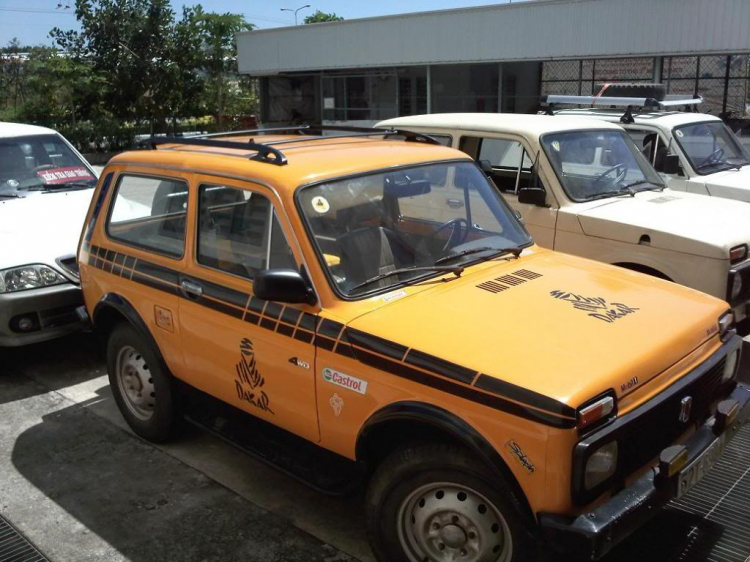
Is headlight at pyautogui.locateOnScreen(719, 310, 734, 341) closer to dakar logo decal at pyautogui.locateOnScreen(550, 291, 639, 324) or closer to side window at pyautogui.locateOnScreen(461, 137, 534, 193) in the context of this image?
dakar logo decal at pyautogui.locateOnScreen(550, 291, 639, 324)

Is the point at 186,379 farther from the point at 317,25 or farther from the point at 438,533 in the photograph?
the point at 317,25

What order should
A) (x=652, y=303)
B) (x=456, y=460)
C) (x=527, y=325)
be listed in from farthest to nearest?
(x=652, y=303)
(x=527, y=325)
(x=456, y=460)

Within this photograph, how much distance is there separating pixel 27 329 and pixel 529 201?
4.23 meters

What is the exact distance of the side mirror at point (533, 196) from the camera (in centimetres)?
579

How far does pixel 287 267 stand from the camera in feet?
11.5

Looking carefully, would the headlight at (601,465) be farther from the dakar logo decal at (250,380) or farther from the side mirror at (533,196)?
the side mirror at (533,196)

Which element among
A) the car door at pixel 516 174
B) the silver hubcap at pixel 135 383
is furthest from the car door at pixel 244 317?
the car door at pixel 516 174

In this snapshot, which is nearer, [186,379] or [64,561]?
[64,561]

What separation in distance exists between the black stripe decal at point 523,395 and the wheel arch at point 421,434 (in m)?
0.19

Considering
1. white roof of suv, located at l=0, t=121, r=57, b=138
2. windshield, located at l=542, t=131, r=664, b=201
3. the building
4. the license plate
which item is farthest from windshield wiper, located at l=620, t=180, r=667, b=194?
the building

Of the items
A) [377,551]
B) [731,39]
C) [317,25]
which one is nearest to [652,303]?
[377,551]

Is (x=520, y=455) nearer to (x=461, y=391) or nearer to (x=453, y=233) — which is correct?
(x=461, y=391)

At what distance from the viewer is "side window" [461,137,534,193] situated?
20.3 feet

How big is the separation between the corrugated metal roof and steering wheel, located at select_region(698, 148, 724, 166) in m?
10.7
